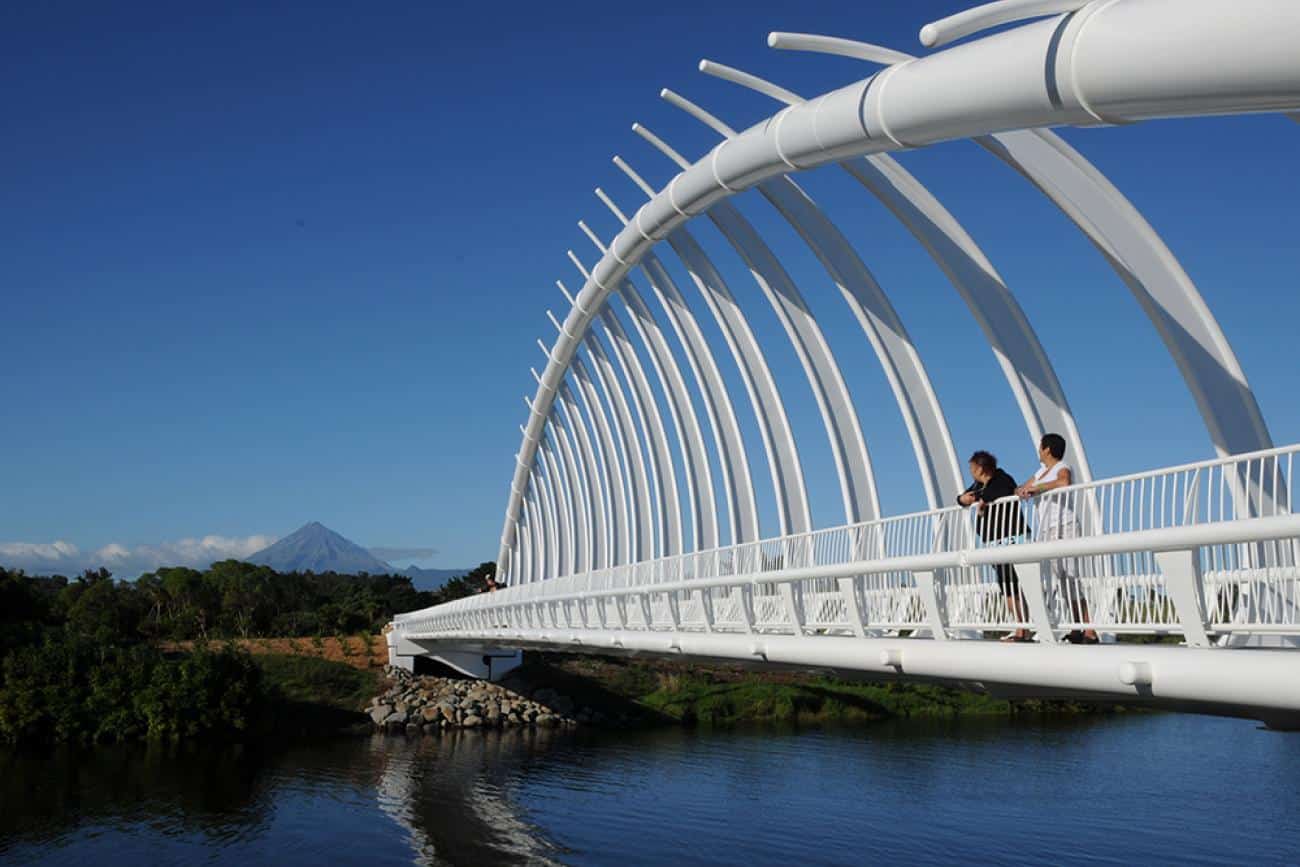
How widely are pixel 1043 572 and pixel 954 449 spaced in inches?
310

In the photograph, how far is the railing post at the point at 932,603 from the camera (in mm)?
11000

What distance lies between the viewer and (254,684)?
39031 mm

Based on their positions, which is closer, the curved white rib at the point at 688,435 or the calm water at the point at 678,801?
the calm water at the point at 678,801

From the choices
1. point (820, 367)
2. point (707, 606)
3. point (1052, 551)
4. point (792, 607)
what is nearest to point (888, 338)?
point (820, 367)

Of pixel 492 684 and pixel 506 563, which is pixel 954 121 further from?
pixel 506 563

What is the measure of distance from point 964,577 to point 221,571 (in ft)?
240

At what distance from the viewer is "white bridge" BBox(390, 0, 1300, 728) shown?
771 cm

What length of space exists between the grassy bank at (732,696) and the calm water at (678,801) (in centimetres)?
544

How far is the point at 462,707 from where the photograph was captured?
137ft

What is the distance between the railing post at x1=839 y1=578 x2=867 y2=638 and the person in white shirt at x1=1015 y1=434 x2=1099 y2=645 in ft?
7.78

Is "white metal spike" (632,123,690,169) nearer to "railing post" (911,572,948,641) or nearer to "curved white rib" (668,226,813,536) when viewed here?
"curved white rib" (668,226,813,536)

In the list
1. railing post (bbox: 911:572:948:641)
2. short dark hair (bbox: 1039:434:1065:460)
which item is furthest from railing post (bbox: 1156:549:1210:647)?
railing post (bbox: 911:572:948:641)

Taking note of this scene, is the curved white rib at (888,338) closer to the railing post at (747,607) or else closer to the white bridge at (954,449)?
the white bridge at (954,449)

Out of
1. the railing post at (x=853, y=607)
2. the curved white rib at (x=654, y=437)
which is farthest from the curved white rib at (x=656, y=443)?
the railing post at (x=853, y=607)
